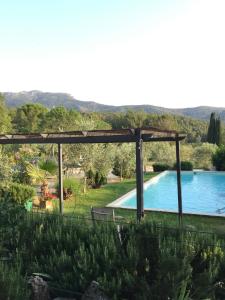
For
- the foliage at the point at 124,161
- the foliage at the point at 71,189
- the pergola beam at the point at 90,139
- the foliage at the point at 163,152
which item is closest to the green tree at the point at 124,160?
the foliage at the point at 124,161

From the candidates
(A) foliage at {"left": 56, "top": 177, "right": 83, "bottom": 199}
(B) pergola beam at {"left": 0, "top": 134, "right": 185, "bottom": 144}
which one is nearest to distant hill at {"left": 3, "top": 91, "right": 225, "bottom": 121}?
(A) foliage at {"left": 56, "top": 177, "right": 83, "bottom": 199}

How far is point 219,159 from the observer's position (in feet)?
83.9

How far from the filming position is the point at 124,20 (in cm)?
Result: 1576

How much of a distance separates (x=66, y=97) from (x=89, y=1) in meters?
166

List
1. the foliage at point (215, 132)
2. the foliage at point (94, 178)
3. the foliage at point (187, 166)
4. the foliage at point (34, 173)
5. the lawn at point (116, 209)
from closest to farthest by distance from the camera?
the lawn at point (116, 209) < the foliage at point (34, 173) < the foliage at point (94, 178) < the foliage at point (187, 166) < the foliage at point (215, 132)

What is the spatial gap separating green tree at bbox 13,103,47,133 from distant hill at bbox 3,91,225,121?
2452 inches

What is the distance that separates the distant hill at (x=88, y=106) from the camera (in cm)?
12581

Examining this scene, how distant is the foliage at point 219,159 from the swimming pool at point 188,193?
47.6 inches

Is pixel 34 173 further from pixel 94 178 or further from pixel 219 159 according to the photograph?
pixel 219 159

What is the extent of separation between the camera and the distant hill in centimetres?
12581

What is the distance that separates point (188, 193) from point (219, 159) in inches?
290

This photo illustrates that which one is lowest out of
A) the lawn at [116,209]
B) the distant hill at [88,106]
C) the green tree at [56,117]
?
the lawn at [116,209]

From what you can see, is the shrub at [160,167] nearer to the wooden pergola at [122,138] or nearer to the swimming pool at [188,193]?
the swimming pool at [188,193]

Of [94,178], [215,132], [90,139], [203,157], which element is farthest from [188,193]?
[215,132]
